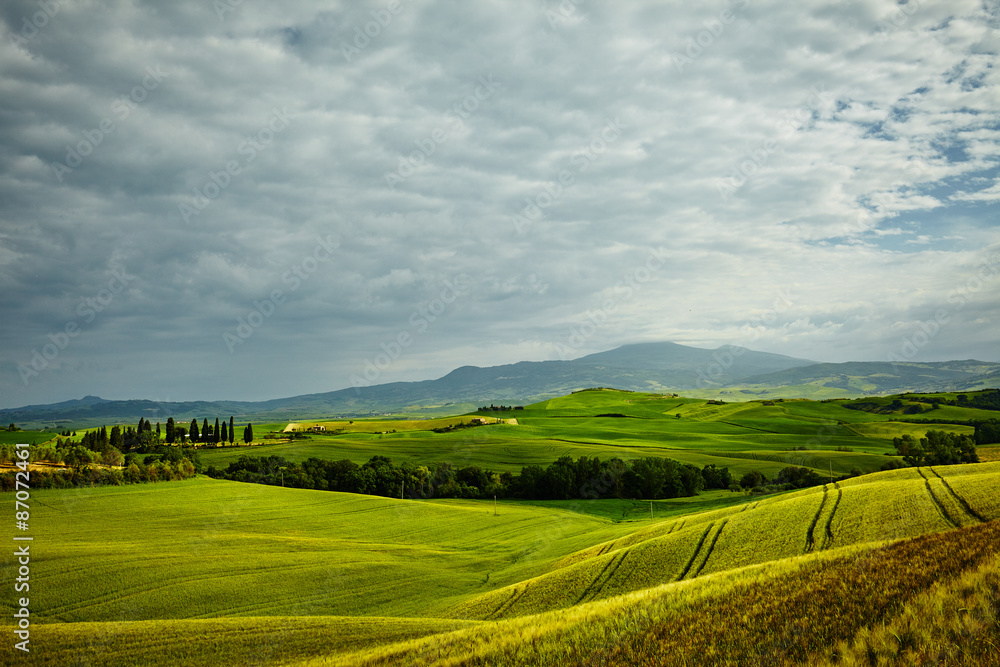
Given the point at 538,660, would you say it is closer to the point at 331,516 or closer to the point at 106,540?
the point at 106,540

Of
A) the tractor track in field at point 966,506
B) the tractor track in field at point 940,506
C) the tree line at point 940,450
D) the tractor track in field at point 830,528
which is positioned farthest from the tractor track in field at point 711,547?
the tree line at point 940,450

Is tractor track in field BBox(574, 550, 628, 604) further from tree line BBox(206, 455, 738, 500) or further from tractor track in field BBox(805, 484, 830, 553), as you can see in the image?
tree line BBox(206, 455, 738, 500)

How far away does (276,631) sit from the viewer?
2338 cm

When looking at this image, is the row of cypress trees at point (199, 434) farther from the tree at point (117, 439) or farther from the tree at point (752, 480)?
the tree at point (752, 480)

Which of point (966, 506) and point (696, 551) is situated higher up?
point (966, 506)

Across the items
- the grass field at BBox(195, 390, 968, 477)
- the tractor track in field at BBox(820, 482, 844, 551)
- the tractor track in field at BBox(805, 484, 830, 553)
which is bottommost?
the grass field at BBox(195, 390, 968, 477)

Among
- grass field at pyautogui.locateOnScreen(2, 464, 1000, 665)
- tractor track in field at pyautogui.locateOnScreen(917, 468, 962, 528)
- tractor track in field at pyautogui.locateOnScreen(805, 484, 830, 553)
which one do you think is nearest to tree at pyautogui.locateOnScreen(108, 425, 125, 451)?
grass field at pyautogui.locateOnScreen(2, 464, 1000, 665)

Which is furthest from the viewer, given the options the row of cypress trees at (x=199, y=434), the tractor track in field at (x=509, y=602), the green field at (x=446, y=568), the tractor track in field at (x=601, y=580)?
the row of cypress trees at (x=199, y=434)

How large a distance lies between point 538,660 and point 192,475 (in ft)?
343

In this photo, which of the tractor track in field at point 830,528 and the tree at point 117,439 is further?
the tree at point 117,439

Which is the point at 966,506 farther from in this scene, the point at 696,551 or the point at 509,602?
the point at 509,602

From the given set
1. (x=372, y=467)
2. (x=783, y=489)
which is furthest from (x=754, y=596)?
(x=372, y=467)

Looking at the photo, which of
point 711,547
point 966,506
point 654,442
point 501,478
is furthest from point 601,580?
point 654,442

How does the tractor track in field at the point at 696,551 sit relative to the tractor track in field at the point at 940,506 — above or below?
below
